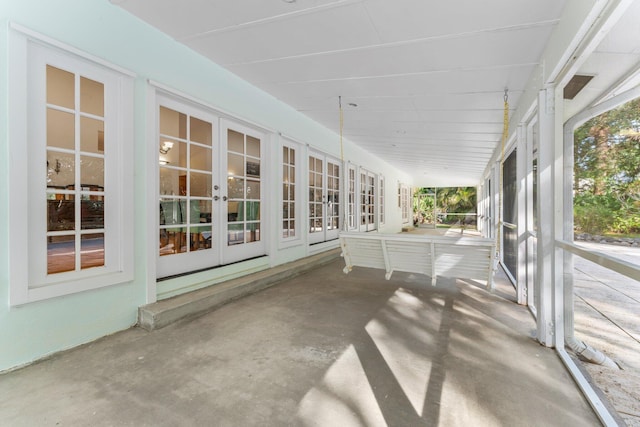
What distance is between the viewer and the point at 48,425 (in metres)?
1.39

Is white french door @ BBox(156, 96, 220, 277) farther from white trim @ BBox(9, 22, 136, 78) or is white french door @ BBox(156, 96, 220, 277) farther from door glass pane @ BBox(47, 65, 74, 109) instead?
door glass pane @ BBox(47, 65, 74, 109)

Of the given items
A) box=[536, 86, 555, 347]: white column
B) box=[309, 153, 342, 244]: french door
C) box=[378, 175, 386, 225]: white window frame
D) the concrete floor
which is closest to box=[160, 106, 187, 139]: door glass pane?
the concrete floor

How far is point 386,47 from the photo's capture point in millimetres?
2715

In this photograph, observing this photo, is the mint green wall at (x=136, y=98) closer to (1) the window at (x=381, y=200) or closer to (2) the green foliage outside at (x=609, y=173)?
(2) the green foliage outside at (x=609, y=173)

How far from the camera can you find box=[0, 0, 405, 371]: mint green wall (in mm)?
1825

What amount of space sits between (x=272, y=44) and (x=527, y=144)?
3.11 metres

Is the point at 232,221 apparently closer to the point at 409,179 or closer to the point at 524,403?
the point at 524,403

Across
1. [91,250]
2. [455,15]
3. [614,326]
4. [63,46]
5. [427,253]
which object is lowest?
[614,326]

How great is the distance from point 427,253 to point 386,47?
2.19m

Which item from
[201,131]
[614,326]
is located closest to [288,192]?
[201,131]

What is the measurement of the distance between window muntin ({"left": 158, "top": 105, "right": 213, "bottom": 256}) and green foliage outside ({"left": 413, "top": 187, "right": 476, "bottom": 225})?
15.3 metres

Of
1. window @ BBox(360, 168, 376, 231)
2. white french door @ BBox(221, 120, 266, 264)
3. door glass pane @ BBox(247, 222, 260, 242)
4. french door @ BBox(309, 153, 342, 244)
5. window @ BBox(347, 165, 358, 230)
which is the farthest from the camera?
window @ BBox(360, 168, 376, 231)

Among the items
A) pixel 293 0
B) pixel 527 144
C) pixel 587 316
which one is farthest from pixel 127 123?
pixel 587 316

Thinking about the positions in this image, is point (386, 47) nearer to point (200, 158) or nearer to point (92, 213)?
point (200, 158)
